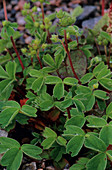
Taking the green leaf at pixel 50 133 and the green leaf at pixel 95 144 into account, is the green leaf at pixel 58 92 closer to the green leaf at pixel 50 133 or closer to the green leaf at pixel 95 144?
the green leaf at pixel 50 133

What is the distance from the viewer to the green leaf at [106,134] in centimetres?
111

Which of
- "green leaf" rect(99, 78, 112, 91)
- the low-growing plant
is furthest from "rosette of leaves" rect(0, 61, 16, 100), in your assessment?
"green leaf" rect(99, 78, 112, 91)

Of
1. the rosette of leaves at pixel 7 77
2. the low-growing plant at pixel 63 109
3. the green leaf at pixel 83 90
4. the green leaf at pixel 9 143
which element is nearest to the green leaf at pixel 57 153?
the low-growing plant at pixel 63 109

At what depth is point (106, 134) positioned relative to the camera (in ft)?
3.68

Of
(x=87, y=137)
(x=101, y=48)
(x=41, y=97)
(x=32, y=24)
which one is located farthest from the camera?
(x=101, y=48)

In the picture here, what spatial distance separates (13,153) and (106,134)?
1.55 feet

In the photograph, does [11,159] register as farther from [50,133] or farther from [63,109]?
[63,109]

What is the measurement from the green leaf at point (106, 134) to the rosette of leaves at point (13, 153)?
0.33 m

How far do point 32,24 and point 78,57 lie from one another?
0.46 meters

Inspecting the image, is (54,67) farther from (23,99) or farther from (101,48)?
(101,48)

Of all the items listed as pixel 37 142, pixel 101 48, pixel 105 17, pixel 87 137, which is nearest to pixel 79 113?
pixel 87 137

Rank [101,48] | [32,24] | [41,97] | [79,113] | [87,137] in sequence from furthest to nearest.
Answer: [101,48] → [32,24] → [41,97] → [79,113] → [87,137]

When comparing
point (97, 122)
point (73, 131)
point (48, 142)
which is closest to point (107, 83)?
point (97, 122)

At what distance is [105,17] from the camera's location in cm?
192
